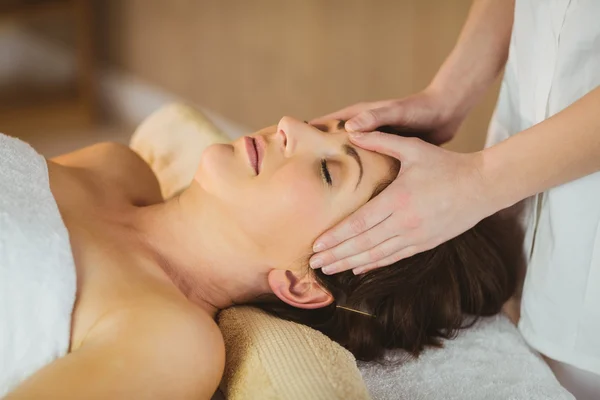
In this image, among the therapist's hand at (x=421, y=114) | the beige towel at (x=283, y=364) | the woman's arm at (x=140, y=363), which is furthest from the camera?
the therapist's hand at (x=421, y=114)

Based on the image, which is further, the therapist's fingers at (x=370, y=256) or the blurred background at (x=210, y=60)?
the blurred background at (x=210, y=60)

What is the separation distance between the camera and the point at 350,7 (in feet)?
8.18

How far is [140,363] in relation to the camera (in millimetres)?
1081

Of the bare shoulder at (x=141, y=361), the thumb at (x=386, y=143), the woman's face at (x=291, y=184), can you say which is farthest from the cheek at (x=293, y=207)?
the bare shoulder at (x=141, y=361)

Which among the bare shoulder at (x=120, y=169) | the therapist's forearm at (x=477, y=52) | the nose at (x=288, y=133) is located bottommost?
the bare shoulder at (x=120, y=169)

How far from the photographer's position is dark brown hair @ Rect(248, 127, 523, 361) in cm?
140

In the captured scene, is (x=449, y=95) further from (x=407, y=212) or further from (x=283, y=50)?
(x=283, y=50)

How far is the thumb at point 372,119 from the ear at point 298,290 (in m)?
0.29

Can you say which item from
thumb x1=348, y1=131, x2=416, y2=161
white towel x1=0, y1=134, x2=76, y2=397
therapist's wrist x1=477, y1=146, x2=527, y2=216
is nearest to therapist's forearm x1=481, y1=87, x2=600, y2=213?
therapist's wrist x1=477, y1=146, x2=527, y2=216

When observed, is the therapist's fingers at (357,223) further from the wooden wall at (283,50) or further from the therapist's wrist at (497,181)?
the wooden wall at (283,50)

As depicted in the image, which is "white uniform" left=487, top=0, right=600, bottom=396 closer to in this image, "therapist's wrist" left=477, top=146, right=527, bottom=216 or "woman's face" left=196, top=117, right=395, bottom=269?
"therapist's wrist" left=477, top=146, right=527, bottom=216

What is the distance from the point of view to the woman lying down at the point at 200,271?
1100 mm

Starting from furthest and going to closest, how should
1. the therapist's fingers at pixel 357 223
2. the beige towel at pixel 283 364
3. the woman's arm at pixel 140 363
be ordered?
the therapist's fingers at pixel 357 223 < the beige towel at pixel 283 364 < the woman's arm at pixel 140 363

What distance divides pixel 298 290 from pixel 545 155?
519 millimetres
